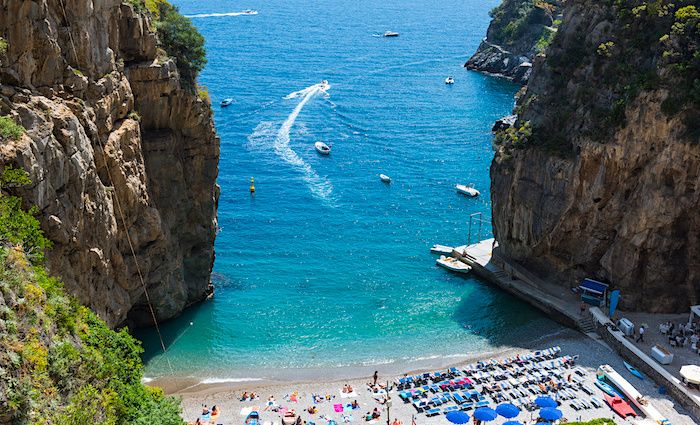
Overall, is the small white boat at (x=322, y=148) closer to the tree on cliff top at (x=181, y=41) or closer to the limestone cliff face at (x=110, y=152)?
the limestone cliff face at (x=110, y=152)

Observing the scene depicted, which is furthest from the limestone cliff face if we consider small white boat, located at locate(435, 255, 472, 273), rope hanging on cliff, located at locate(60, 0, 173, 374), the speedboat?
the speedboat

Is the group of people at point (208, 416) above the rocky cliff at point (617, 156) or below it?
below

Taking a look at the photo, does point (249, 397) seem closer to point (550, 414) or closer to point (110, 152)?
point (110, 152)

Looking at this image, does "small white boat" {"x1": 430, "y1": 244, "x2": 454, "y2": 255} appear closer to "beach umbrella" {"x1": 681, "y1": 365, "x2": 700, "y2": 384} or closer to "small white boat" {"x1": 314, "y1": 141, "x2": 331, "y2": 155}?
"beach umbrella" {"x1": 681, "y1": 365, "x2": 700, "y2": 384}

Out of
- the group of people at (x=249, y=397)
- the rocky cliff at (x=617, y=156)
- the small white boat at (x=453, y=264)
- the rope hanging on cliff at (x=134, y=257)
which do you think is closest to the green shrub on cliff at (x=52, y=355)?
the rope hanging on cliff at (x=134, y=257)

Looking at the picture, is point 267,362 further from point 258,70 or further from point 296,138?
point 258,70

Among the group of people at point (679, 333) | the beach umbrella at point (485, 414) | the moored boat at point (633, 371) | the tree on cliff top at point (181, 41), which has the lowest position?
the moored boat at point (633, 371)
